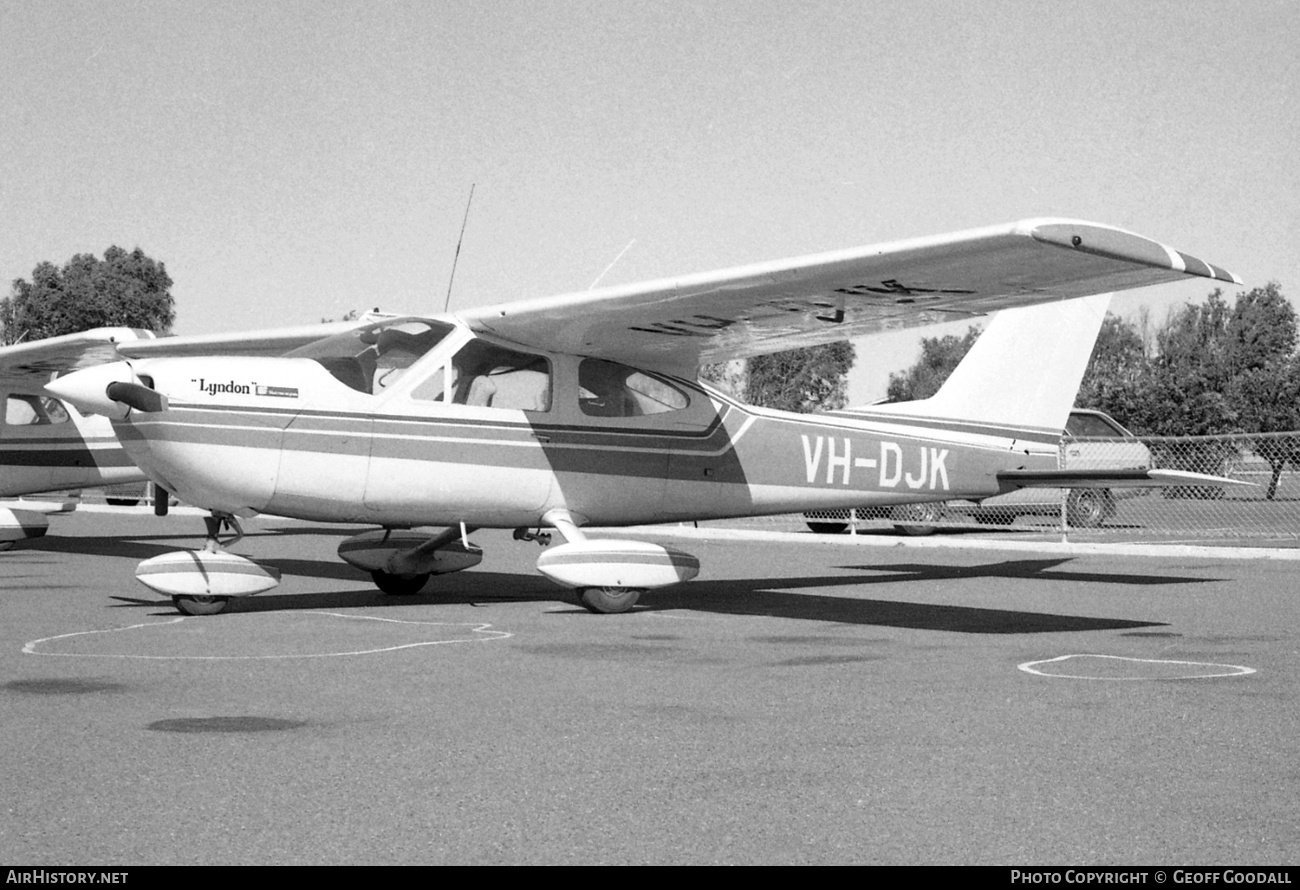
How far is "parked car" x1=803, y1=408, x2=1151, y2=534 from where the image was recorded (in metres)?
22.4

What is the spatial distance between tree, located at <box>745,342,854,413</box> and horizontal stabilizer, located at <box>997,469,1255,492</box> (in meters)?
44.3

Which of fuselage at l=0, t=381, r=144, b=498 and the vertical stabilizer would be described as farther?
fuselage at l=0, t=381, r=144, b=498

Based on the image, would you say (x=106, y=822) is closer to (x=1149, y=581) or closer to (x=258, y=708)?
(x=258, y=708)

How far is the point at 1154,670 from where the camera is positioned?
7.32 m

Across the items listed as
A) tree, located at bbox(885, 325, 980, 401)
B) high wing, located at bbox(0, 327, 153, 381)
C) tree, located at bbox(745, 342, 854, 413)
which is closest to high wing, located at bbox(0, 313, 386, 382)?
high wing, located at bbox(0, 327, 153, 381)

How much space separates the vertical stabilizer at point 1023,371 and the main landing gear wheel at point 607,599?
387 centimetres

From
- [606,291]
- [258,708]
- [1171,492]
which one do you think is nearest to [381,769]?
[258,708]

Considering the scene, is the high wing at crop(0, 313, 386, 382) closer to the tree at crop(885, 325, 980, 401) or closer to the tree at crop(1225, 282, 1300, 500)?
the tree at crop(1225, 282, 1300, 500)

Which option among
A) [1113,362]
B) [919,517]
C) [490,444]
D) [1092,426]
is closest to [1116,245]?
[490,444]

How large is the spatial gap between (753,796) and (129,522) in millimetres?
25086

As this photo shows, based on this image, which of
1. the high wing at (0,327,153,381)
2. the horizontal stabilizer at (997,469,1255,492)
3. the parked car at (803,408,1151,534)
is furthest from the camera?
the parked car at (803,408,1151,534)

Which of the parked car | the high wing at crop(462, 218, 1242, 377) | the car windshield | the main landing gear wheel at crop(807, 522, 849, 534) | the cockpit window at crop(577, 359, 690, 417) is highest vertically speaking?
the high wing at crop(462, 218, 1242, 377)

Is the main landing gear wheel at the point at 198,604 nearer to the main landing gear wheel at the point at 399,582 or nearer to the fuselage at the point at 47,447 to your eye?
the main landing gear wheel at the point at 399,582

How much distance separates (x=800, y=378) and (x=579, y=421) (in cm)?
5065
